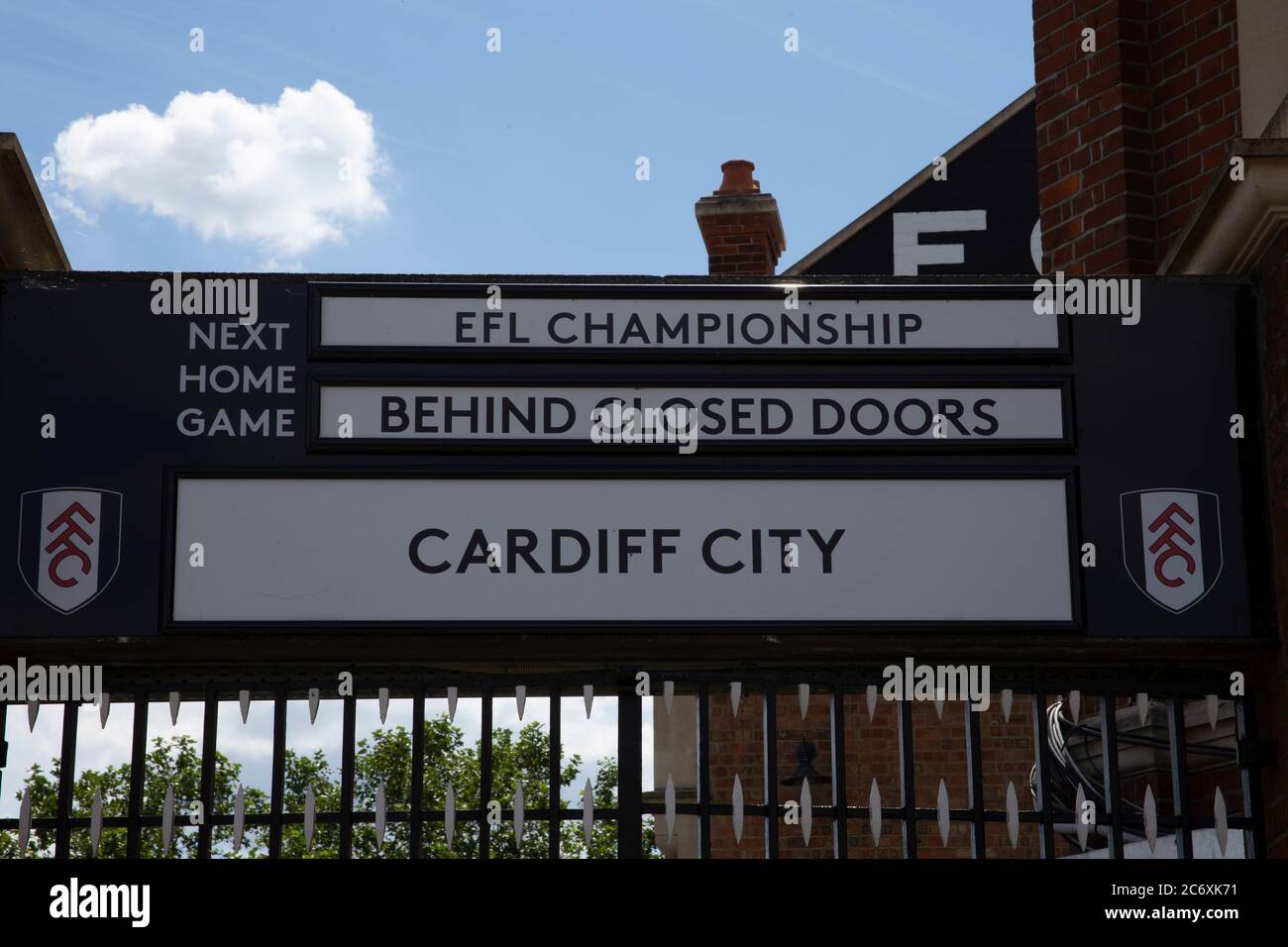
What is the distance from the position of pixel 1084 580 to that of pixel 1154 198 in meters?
2.91

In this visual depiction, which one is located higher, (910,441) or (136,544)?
(910,441)

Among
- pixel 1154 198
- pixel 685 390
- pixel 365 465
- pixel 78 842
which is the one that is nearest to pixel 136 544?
pixel 365 465

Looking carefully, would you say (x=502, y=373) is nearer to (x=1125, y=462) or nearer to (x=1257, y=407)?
(x=1125, y=462)

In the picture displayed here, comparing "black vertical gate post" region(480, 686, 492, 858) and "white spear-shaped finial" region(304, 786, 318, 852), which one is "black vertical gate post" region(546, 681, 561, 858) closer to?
"black vertical gate post" region(480, 686, 492, 858)

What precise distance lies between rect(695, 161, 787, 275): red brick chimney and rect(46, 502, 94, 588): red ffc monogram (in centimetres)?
1215

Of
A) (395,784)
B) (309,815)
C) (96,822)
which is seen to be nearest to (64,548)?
(96,822)

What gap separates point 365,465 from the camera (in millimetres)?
5988

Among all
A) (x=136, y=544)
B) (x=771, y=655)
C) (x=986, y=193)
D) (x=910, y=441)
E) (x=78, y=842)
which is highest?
(x=986, y=193)

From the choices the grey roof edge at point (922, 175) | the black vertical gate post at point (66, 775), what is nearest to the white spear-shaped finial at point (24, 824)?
the black vertical gate post at point (66, 775)

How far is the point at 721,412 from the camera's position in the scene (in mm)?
6117

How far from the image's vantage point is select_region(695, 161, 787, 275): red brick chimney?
17500mm

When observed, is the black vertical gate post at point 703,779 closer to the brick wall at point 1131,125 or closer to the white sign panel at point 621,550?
the white sign panel at point 621,550
